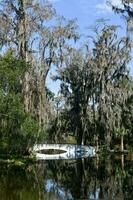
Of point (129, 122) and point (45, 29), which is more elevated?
point (45, 29)

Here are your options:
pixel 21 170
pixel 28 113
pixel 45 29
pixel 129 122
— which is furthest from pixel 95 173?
pixel 129 122

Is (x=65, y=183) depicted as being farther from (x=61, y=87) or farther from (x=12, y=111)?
(x=61, y=87)

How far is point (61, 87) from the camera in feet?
150

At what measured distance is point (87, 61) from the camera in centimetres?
4353

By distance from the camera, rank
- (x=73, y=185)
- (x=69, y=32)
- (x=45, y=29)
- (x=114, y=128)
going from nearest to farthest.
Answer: (x=73, y=185) → (x=45, y=29) → (x=69, y=32) → (x=114, y=128)

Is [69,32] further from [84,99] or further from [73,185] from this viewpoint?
[73,185]

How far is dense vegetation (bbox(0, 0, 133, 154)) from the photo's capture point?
1224 inches

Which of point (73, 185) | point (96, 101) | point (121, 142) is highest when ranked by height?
point (96, 101)

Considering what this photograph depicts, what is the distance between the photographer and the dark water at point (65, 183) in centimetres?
1672

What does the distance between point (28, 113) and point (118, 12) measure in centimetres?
809

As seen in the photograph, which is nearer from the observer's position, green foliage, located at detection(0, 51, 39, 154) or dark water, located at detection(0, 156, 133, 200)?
dark water, located at detection(0, 156, 133, 200)

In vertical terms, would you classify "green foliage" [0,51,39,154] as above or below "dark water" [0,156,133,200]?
above

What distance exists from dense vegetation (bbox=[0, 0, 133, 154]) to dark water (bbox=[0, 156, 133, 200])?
4.22m

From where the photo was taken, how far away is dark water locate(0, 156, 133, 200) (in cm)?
1672
